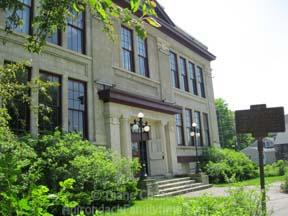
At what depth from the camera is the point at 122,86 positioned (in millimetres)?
19094

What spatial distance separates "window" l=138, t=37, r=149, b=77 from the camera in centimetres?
2171

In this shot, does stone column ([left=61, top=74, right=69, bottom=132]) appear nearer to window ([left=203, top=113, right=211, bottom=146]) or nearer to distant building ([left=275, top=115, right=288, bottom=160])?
window ([left=203, top=113, right=211, bottom=146])

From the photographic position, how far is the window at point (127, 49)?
795 inches

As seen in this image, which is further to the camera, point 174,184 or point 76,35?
point 174,184

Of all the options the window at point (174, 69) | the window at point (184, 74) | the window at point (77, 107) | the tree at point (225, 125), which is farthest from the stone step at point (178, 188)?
the tree at point (225, 125)

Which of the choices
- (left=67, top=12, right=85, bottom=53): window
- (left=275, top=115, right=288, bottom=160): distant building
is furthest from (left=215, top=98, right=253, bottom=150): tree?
(left=67, top=12, right=85, bottom=53): window

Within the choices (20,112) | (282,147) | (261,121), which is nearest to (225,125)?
(282,147)

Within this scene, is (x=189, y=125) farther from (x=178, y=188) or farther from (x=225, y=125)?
(x=225, y=125)

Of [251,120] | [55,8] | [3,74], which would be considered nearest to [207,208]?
[55,8]

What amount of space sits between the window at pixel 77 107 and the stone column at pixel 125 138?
2.31 m

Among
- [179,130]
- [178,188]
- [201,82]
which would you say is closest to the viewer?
[178,188]

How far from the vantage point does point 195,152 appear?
25.4 meters

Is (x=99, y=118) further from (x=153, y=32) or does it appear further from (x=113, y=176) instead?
(x=153, y=32)

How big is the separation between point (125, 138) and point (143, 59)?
6.61 meters
